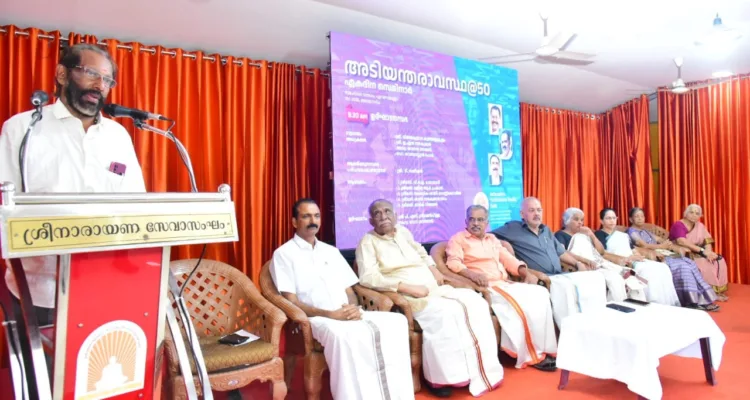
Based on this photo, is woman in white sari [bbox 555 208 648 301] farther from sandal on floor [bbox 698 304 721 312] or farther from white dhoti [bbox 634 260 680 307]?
sandal on floor [bbox 698 304 721 312]

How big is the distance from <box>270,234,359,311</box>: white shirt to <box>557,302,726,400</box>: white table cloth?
54.3 inches

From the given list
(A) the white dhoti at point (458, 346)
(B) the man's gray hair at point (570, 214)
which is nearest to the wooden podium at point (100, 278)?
(A) the white dhoti at point (458, 346)

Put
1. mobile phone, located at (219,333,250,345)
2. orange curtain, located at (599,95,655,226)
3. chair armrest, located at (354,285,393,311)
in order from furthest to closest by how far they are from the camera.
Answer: orange curtain, located at (599,95,655,226), chair armrest, located at (354,285,393,311), mobile phone, located at (219,333,250,345)

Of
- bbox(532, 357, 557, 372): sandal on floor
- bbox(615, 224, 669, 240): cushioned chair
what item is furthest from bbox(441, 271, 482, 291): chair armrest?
bbox(615, 224, 669, 240): cushioned chair

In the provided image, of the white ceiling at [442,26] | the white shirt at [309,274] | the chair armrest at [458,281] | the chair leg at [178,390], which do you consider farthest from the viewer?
the chair armrest at [458,281]

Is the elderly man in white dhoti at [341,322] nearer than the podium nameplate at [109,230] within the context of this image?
No

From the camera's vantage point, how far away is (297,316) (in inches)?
102

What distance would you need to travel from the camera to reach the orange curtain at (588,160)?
19.5ft

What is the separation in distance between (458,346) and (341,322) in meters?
0.76

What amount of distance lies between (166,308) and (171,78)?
7.75 feet

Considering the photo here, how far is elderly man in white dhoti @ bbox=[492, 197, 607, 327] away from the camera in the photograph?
3.72 metres

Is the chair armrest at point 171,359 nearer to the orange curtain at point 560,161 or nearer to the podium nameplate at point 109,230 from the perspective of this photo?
the podium nameplate at point 109,230

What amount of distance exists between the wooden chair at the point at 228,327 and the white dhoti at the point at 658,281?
373 centimetres

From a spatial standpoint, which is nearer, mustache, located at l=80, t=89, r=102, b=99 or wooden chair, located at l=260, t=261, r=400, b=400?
mustache, located at l=80, t=89, r=102, b=99
